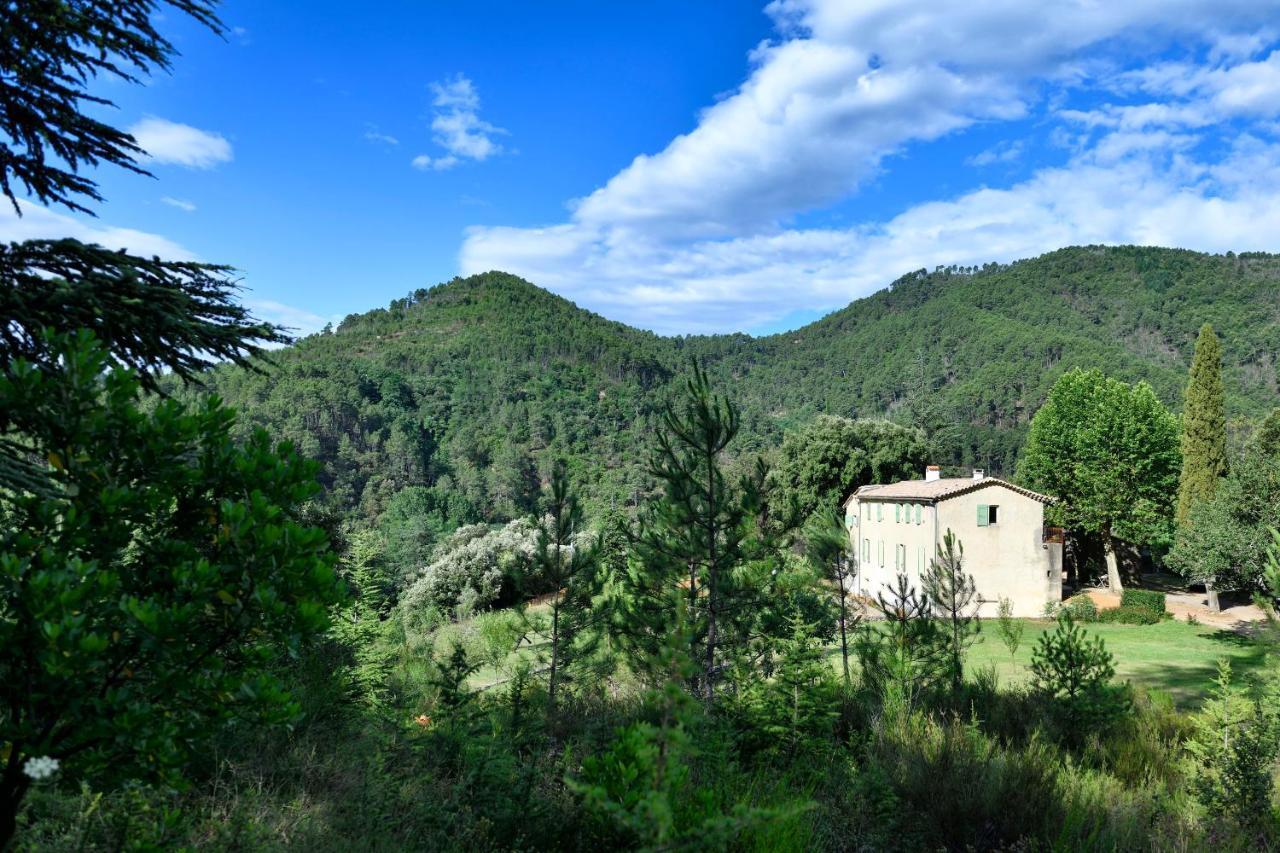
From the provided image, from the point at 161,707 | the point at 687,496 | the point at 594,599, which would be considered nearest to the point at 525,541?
the point at 594,599

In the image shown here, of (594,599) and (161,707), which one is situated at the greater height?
(161,707)

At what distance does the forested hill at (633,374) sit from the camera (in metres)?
91.6

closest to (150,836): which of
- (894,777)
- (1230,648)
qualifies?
(894,777)

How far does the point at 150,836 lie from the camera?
10.1ft

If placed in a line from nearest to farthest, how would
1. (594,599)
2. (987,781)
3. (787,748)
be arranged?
(987,781) → (787,748) → (594,599)

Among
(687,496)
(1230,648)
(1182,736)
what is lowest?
(1230,648)

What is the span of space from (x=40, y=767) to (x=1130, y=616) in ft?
111

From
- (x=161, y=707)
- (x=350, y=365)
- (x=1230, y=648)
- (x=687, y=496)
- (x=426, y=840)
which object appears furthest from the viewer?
(x=350, y=365)

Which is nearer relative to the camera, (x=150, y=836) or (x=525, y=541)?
(x=150, y=836)

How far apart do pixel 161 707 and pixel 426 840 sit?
2011 millimetres

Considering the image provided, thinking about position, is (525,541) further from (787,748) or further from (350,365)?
(350,365)

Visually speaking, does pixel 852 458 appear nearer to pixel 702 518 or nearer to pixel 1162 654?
pixel 1162 654

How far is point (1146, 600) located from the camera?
92.2 ft

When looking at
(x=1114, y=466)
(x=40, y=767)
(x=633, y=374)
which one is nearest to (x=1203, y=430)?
(x=1114, y=466)
